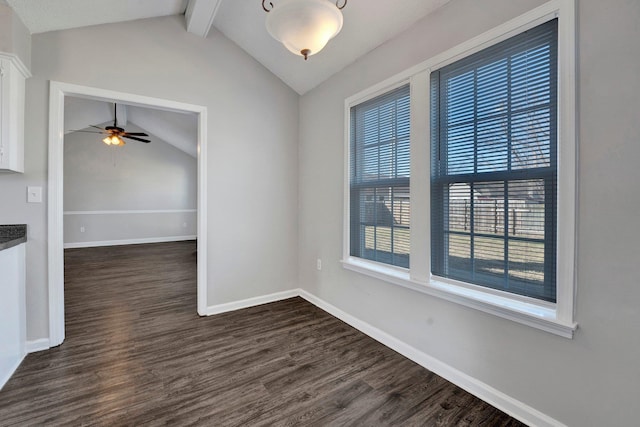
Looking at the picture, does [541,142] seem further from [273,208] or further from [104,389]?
[104,389]

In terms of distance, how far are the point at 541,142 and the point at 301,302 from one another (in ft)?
9.00

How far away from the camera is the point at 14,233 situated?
7.00 ft

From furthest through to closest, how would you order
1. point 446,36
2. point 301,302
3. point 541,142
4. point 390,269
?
point 301,302
point 390,269
point 446,36
point 541,142

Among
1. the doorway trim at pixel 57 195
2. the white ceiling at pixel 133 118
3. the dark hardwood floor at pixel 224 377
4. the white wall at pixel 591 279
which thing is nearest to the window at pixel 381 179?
the white wall at pixel 591 279

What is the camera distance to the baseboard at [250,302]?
299 centimetres

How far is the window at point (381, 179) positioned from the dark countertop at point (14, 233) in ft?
8.74

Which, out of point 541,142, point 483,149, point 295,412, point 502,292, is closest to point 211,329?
point 295,412

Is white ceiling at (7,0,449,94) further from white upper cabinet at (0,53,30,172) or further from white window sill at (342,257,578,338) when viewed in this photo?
white window sill at (342,257,578,338)

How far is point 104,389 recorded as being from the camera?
1.78m

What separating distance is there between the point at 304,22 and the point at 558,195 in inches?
61.1

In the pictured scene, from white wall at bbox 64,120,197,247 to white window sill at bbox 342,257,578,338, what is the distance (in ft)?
24.8

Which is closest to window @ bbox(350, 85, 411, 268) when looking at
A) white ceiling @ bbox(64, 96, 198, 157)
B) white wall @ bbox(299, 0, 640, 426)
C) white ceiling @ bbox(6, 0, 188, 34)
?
white wall @ bbox(299, 0, 640, 426)

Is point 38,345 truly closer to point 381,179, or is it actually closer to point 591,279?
point 381,179

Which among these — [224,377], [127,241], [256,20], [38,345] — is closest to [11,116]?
[38,345]
